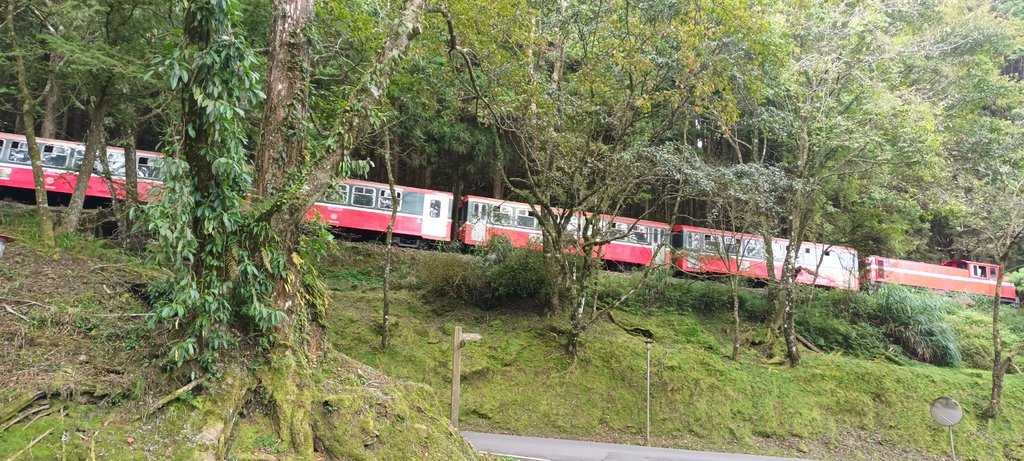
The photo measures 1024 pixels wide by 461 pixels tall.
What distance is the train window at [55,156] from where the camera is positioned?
18.1 meters

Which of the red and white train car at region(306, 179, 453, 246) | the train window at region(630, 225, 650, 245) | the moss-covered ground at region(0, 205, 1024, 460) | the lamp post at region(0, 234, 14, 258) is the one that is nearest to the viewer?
the moss-covered ground at region(0, 205, 1024, 460)

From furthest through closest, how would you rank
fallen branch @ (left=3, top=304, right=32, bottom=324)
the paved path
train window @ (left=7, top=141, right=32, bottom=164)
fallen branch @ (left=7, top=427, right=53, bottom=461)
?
1. train window @ (left=7, top=141, right=32, bottom=164)
2. the paved path
3. fallen branch @ (left=3, top=304, right=32, bottom=324)
4. fallen branch @ (left=7, top=427, right=53, bottom=461)

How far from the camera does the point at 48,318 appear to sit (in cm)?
554

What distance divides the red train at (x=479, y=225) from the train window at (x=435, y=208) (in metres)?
0.04

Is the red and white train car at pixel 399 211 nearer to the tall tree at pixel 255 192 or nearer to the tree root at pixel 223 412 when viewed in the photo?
the tall tree at pixel 255 192

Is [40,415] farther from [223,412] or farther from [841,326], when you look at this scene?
[841,326]

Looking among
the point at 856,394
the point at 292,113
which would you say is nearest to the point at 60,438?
the point at 292,113

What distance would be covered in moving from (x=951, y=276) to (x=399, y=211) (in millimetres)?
24049

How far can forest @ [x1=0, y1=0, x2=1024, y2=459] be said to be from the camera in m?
4.81

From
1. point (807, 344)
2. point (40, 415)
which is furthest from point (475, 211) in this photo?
point (40, 415)

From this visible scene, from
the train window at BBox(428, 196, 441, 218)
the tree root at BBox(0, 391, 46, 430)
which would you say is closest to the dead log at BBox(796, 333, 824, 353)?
the train window at BBox(428, 196, 441, 218)

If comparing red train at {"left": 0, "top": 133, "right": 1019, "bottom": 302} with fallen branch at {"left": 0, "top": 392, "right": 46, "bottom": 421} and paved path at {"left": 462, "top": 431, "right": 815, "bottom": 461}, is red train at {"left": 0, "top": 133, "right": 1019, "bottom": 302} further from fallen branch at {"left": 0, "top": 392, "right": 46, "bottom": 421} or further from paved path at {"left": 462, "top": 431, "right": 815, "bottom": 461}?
fallen branch at {"left": 0, "top": 392, "right": 46, "bottom": 421}

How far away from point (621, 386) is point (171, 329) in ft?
32.3

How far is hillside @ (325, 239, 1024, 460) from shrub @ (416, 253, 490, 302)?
8 centimetres
